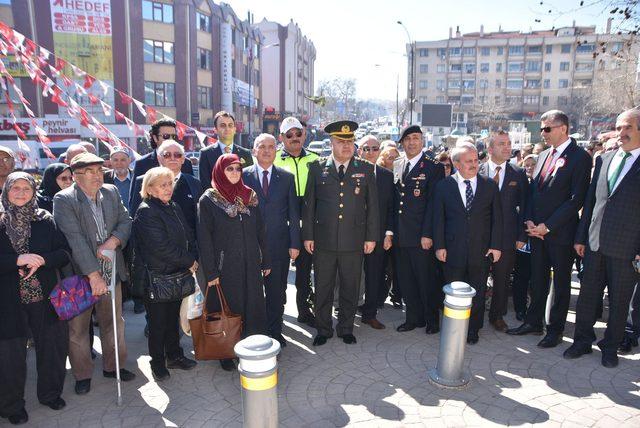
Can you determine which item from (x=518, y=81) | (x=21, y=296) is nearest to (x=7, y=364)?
(x=21, y=296)

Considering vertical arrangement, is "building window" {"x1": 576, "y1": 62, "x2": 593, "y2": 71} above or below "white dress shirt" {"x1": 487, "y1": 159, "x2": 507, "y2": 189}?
above

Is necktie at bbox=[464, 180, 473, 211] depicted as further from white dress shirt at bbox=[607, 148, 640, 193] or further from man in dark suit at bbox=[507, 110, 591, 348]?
white dress shirt at bbox=[607, 148, 640, 193]

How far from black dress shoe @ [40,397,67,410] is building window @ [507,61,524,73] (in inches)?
2978

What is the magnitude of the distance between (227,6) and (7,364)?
131ft

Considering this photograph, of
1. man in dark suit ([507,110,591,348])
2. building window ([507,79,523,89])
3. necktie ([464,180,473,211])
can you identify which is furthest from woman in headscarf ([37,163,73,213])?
building window ([507,79,523,89])

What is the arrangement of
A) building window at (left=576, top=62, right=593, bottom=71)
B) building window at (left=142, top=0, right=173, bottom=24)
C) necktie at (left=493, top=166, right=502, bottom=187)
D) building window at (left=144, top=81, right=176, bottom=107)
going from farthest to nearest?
building window at (left=576, top=62, right=593, bottom=71), building window at (left=144, top=81, right=176, bottom=107), building window at (left=142, top=0, right=173, bottom=24), necktie at (left=493, top=166, right=502, bottom=187)

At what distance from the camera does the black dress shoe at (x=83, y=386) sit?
4.01 metres

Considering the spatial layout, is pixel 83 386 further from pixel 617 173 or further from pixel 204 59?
pixel 204 59

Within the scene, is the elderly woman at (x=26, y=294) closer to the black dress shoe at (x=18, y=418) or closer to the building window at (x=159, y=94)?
the black dress shoe at (x=18, y=418)

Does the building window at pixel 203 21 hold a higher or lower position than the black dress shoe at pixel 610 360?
higher

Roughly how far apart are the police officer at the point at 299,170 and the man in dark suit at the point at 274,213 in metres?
0.62

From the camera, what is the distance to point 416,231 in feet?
17.2

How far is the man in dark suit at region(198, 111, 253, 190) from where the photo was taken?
17.7ft

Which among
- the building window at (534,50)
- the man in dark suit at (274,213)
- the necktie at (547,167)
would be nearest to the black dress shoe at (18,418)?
the man in dark suit at (274,213)
